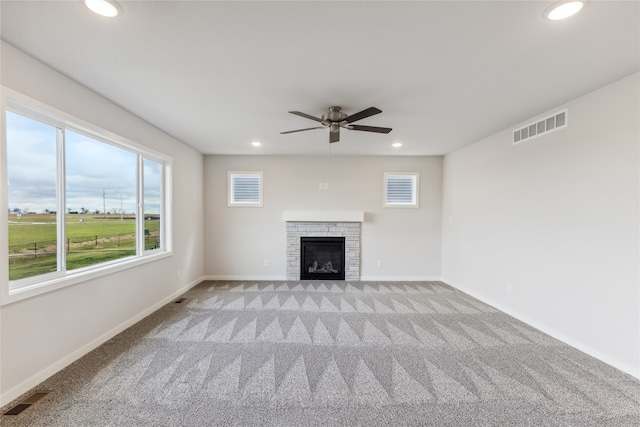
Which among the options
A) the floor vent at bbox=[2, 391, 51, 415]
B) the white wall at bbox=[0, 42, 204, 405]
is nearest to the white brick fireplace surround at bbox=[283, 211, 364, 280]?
the white wall at bbox=[0, 42, 204, 405]

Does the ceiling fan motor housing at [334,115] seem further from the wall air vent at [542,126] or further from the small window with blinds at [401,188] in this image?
the small window with blinds at [401,188]

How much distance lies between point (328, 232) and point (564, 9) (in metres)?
4.28

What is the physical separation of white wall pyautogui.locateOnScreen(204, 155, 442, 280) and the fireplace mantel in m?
0.17

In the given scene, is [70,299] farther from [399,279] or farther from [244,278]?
[399,279]

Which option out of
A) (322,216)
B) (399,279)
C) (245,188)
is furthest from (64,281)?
(399,279)

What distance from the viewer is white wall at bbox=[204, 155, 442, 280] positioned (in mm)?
5238

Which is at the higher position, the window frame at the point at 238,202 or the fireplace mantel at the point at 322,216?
the window frame at the point at 238,202

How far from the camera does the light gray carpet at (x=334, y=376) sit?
1748 mm

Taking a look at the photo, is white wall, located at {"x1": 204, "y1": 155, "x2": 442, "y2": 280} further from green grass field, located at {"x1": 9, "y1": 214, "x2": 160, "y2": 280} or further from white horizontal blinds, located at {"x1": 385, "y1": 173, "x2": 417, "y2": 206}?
green grass field, located at {"x1": 9, "y1": 214, "x2": 160, "y2": 280}

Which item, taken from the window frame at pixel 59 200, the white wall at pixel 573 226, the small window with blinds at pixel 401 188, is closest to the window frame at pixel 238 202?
the window frame at pixel 59 200

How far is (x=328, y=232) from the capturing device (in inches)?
206

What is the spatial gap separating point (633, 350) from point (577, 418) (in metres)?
1.09

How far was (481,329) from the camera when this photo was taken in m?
3.07

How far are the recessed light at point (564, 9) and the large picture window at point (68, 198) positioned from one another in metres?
3.74
